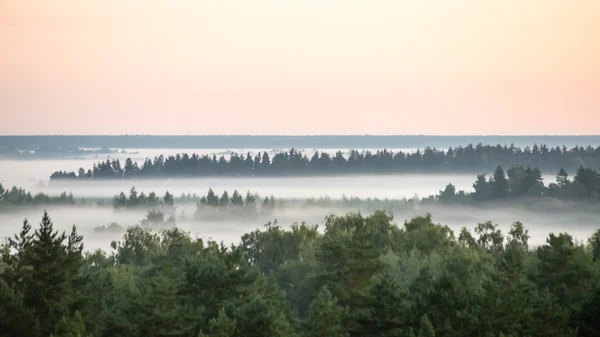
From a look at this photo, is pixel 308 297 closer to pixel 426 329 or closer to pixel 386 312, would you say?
pixel 386 312

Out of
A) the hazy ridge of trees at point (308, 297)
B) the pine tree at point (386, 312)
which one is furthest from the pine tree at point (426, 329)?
the pine tree at point (386, 312)

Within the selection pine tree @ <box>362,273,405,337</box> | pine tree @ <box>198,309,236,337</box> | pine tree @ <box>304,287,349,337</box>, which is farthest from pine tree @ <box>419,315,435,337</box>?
pine tree @ <box>198,309,236,337</box>

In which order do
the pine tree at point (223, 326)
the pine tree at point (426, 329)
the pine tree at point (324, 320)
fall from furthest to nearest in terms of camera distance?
the pine tree at point (324, 320) → the pine tree at point (223, 326) → the pine tree at point (426, 329)

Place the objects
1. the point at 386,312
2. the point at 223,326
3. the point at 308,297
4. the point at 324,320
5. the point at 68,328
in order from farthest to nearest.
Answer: the point at 308,297 < the point at 386,312 < the point at 324,320 < the point at 223,326 < the point at 68,328

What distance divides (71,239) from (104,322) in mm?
14870

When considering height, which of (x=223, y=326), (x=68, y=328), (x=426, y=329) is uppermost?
(x=426, y=329)

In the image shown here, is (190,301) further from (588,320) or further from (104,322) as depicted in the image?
(588,320)

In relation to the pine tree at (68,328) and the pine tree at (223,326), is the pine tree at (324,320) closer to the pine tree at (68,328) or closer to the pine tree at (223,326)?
the pine tree at (223,326)

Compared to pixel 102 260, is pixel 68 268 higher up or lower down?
higher up

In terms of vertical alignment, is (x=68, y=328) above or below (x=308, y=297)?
above

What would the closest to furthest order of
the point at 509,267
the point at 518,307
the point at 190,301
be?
the point at 518,307 → the point at 190,301 → the point at 509,267

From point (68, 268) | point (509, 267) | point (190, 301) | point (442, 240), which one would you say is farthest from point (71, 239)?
point (442, 240)

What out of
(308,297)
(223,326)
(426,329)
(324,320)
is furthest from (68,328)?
(308,297)

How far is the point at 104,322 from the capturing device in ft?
193
